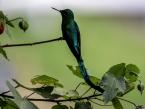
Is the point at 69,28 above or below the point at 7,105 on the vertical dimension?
above

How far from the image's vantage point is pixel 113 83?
522mm

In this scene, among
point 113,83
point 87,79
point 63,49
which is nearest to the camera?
point 113,83

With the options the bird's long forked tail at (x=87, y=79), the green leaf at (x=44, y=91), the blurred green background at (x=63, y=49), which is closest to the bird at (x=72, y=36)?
the bird's long forked tail at (x=87, y=79)

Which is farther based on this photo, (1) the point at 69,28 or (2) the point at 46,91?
(1) the point at 69,28

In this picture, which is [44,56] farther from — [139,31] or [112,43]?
[139,31]

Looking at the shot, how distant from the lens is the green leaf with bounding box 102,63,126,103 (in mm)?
513

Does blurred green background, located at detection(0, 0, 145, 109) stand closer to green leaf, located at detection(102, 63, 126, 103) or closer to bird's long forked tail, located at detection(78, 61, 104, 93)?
bird's long forked tail, located at detection(78, 61, 104, 93)

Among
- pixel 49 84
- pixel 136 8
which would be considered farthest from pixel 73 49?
pixel 136 8

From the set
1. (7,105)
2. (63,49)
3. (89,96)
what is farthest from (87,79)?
(63,49)

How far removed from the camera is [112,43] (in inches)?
37.2

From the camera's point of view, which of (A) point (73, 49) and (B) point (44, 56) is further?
(B) point (44, 56)

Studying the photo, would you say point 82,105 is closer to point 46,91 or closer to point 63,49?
point 46,91

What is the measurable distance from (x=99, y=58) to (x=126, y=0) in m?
0.21

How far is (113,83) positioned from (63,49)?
400 millimetres
